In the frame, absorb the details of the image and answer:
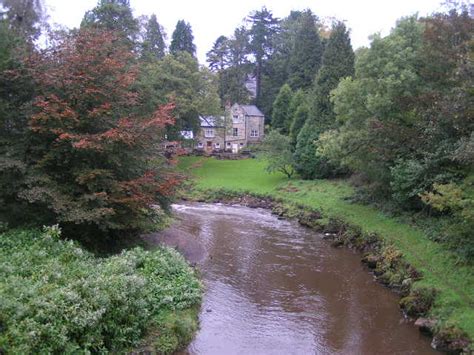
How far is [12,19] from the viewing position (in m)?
20.3

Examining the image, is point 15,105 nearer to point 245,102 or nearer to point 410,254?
point 410,254

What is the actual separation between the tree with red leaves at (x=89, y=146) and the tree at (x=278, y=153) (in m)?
25.2

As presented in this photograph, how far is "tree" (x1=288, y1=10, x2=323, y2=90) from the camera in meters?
60.3

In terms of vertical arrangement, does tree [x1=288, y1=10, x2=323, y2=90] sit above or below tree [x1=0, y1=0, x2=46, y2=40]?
above

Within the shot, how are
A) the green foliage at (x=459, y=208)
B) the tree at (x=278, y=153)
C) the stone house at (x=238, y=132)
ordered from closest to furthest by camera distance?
the green foliage at (x=459, y=208) < the tree at (x=278, y=153) < the stone house at (x=238, y=132)

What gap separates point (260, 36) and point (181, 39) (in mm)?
13839

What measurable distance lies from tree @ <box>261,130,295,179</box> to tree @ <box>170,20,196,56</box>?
28.8 metres

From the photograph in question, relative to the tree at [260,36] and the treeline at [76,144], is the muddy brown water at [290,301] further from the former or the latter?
the tree at [260,36]

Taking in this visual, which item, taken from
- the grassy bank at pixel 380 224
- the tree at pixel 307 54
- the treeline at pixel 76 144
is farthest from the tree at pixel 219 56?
the treeline at pixel 76 144

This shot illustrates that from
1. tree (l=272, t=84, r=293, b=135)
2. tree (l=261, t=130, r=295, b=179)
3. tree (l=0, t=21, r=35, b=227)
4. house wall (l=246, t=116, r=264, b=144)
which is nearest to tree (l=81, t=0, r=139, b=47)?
tree (l=261, t=130, r=295, b=179)

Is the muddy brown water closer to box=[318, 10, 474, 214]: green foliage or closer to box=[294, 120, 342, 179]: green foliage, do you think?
box=[318, 10, 474, 214]: green foliage

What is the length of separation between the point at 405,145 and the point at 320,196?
34.8 feet

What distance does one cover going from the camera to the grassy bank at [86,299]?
8773mm

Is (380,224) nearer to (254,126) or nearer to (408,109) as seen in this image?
(408,109)
